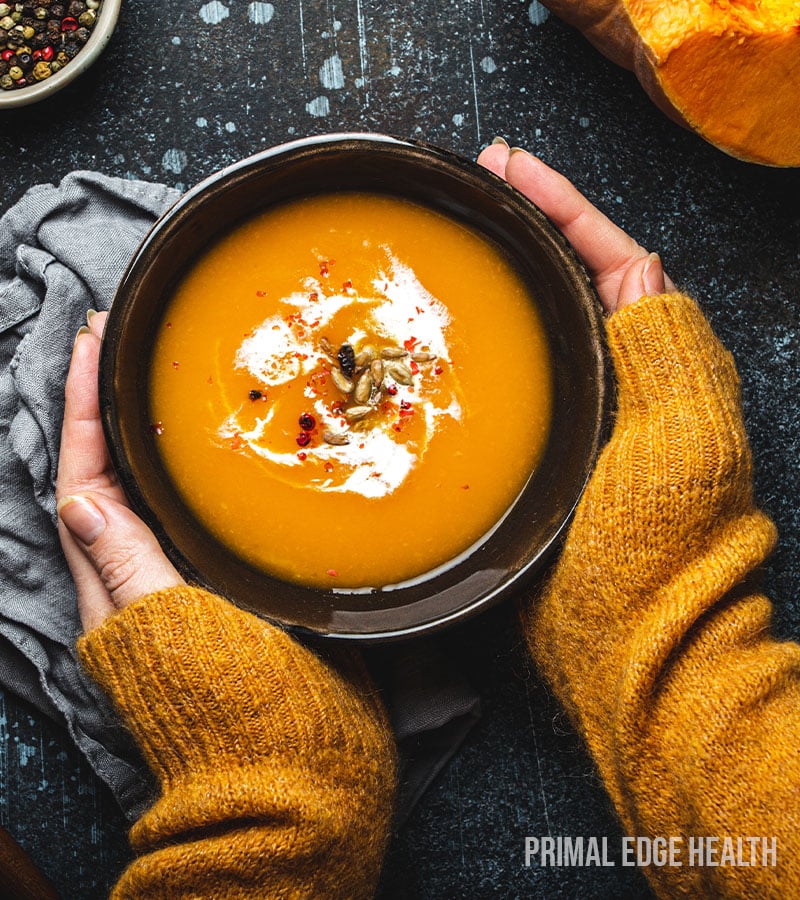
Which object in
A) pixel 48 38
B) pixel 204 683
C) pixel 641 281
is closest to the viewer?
pixel 204 683

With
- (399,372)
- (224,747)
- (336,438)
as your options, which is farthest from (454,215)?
(224,747)

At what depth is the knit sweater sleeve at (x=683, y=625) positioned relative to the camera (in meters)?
1.03

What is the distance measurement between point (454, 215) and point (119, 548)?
0.58 metres

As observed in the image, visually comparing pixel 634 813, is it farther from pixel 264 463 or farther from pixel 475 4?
pixel 475 4

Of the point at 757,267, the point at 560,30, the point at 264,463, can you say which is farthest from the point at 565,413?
the point at 560,30

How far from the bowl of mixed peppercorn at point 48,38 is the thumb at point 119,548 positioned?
1.99ft

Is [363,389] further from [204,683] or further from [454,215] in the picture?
[204,683]

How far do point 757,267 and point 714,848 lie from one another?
82cm

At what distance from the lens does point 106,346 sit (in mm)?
1011

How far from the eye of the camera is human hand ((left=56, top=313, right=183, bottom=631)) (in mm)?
1061

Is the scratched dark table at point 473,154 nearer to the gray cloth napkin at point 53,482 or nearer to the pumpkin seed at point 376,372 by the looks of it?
the gray cloth napkin at point 53,482

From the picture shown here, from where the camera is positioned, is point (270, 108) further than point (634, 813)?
Yes

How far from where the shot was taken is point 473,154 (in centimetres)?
133

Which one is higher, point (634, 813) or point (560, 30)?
point (560, 30)
